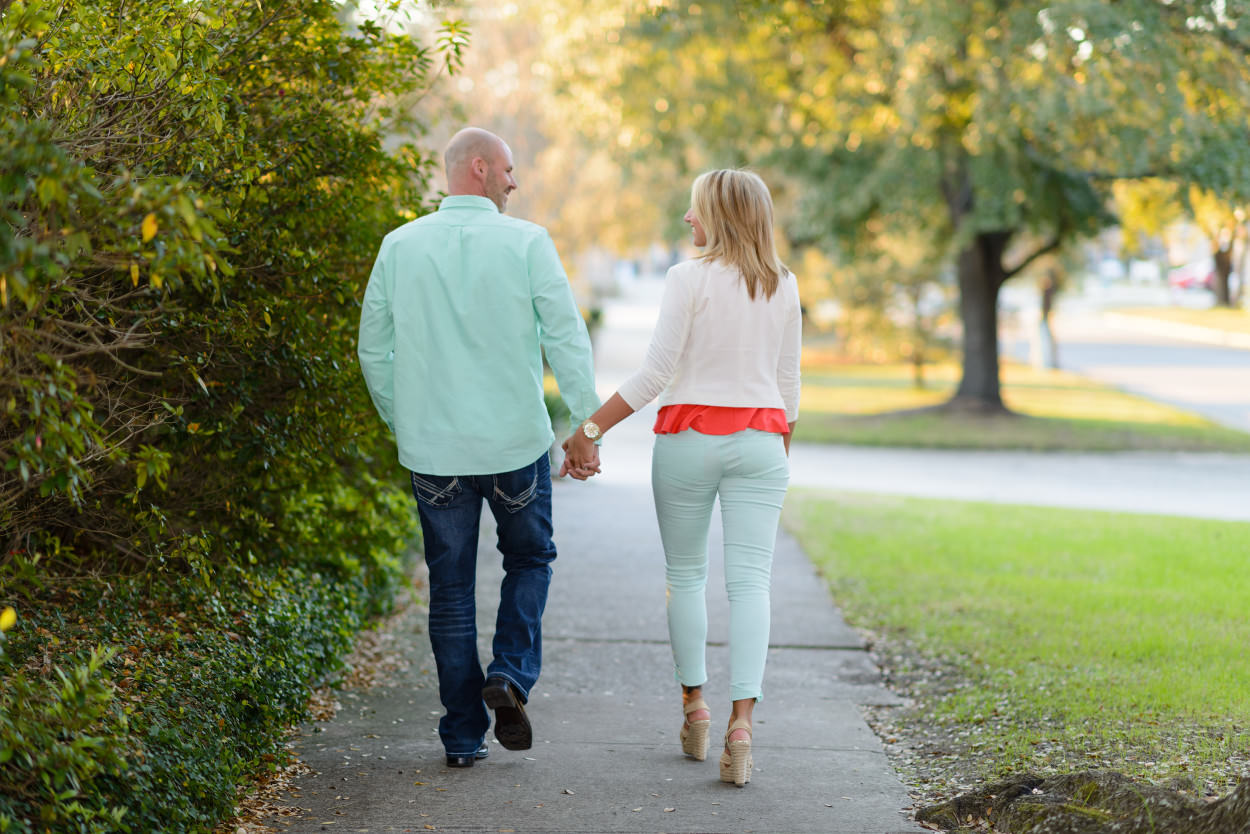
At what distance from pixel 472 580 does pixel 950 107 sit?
14355 mm

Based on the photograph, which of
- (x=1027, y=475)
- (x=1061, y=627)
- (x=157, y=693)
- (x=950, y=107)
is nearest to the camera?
(x=157, y=693)

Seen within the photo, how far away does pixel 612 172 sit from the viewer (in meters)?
30.7

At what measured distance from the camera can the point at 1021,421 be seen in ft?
69.4

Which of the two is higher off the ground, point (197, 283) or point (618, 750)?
point (197, 283)

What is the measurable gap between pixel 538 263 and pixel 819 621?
3713mm

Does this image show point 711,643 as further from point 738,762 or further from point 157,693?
point 157,693

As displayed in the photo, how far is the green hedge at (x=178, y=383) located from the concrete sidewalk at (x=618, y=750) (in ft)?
1.21

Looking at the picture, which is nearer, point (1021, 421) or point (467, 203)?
point (467, 203)

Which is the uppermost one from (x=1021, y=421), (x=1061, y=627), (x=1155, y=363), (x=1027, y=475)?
(x=1061, y=627)

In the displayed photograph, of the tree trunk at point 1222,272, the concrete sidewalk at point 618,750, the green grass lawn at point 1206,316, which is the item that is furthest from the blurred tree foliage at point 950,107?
the tree trunk at point 1222,272

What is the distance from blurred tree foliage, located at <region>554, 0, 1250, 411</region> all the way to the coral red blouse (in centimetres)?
963

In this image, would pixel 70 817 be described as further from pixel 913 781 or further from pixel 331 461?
pixel 913 781

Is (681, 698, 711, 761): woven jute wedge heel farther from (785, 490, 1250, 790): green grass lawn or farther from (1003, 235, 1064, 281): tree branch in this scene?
(1003, 235, 1064, 281): tree branch

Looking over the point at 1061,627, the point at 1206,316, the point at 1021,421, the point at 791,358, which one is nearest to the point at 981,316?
the point at 1021,421
